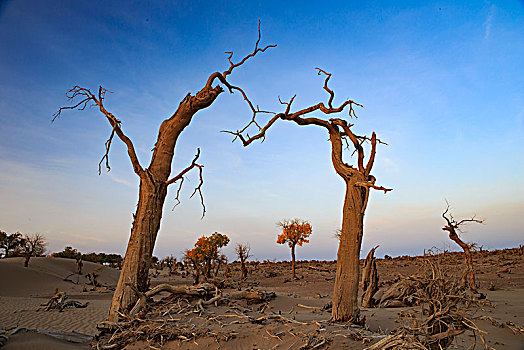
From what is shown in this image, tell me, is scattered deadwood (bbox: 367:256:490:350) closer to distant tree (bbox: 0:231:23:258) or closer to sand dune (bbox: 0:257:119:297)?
sand dune (bbox: 0:257:119:297)

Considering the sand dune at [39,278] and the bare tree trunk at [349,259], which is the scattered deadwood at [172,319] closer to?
the bare tree trunk at [349,259]

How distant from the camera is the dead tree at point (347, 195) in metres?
7.07

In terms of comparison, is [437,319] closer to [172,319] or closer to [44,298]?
[172,319]

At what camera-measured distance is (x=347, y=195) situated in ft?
24.8

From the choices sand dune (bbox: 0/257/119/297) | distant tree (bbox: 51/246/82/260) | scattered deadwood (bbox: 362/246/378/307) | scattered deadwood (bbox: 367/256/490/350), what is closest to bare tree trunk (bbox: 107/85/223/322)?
scattered deadwood (bbox: 367/256/490/350)

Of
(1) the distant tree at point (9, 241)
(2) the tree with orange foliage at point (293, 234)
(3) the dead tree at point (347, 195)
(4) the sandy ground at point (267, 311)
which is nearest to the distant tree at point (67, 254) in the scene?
(1) the distant tree at point (9, 241)

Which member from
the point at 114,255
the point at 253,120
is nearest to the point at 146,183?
the point at 253,120

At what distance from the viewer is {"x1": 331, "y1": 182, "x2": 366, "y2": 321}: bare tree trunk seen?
23.1 feet

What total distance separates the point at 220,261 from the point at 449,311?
66.2ft

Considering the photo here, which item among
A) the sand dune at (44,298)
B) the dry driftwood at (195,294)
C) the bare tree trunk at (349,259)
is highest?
the bare tree trunk at (349,259)

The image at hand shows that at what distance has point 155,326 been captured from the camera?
642 cm

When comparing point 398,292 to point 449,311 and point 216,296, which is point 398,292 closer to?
point 216,296

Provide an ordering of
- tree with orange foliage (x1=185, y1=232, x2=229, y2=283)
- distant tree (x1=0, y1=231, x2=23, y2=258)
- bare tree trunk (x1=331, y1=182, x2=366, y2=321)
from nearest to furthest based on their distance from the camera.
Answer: bare tree trunk (x1=331, y1=182, x2=366, y2=321) → tree with orange foliage (x1=185, y1=232, x2=229, y2=283) → distant tree (x1=0, y1=231, x2=23, y2=258)

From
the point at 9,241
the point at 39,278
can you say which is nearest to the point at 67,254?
the point at 9,241
